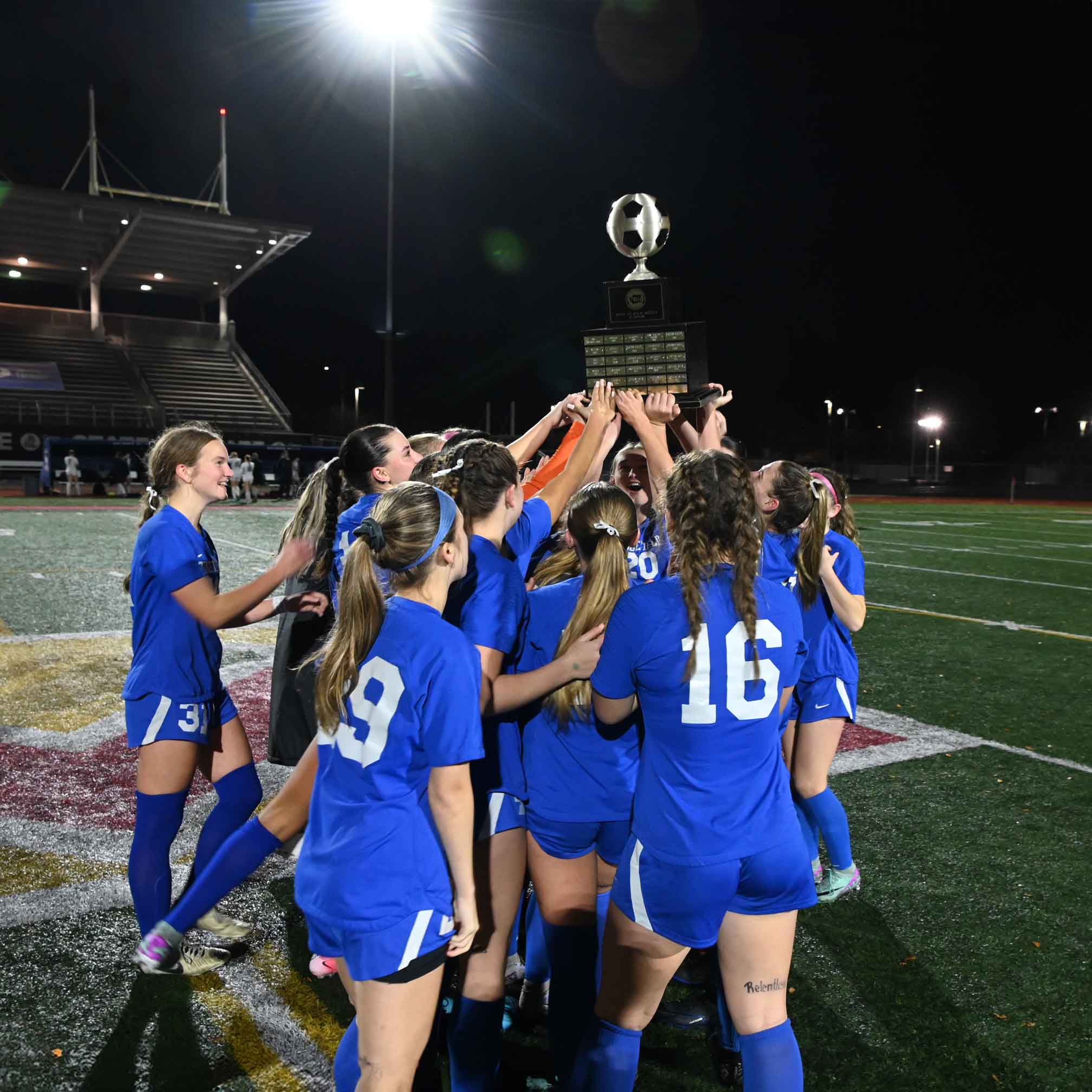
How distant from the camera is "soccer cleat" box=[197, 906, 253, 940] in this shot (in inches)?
131

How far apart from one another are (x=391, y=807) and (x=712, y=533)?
95cm

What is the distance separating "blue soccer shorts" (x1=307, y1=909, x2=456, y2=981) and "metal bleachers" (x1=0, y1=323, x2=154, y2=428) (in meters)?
41.8

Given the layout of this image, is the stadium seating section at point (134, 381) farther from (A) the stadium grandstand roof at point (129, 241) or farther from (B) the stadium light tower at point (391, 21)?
(B) the stadium light tower at point (391, 21)

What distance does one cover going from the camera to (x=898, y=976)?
316 cm

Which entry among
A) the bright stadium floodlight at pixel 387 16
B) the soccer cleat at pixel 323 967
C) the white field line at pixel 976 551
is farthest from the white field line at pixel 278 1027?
the white field line at pixel 976 551

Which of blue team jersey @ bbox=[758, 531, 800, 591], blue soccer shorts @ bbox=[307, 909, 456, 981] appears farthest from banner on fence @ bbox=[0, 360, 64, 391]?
blue soccer shorts @ bbox=[307, 909, 456, 981]

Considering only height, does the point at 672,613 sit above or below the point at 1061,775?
above

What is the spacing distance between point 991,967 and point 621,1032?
1.80 metres

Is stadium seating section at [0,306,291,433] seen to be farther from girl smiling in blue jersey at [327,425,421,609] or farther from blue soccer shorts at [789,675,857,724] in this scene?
blue soccer shorts at [789,675,857,724]

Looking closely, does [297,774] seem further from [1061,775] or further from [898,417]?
[898,417]

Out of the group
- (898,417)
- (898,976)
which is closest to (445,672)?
(898,976)

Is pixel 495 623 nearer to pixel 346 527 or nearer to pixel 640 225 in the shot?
pixel 346 527

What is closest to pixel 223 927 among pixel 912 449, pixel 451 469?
pixel 451 469

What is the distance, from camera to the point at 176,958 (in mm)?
3010
